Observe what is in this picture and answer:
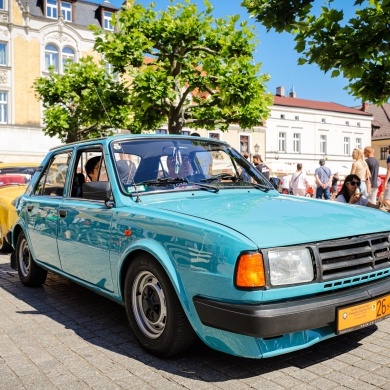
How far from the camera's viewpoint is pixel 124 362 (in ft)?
11.9

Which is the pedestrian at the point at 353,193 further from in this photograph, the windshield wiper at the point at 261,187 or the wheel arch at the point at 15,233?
the wheel arch at the point at 15,233

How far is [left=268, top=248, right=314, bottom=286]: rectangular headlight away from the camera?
9.91ft

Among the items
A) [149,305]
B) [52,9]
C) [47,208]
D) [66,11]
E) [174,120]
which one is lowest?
[149,305]

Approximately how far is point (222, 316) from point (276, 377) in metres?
0.63

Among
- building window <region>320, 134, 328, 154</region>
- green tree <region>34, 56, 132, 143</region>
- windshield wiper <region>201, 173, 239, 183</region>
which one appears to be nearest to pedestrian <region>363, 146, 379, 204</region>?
windshield wiper <region>201, 173, 239, 183</region>

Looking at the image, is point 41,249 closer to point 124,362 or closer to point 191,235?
point 124,362

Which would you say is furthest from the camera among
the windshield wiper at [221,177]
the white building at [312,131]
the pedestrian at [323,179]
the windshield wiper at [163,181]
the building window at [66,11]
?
the white building at [312,131]

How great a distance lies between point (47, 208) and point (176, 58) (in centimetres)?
1207

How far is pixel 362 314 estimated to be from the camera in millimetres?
3266

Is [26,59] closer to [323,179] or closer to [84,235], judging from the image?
[323,179]

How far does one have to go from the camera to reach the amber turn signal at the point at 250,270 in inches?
117

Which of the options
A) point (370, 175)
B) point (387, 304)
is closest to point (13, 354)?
point (387, 304)

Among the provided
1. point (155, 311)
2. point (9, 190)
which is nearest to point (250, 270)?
point (155, 311)

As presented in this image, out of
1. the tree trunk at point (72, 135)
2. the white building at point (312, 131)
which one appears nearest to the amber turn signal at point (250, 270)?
the tree trunk at point (72, 135)
